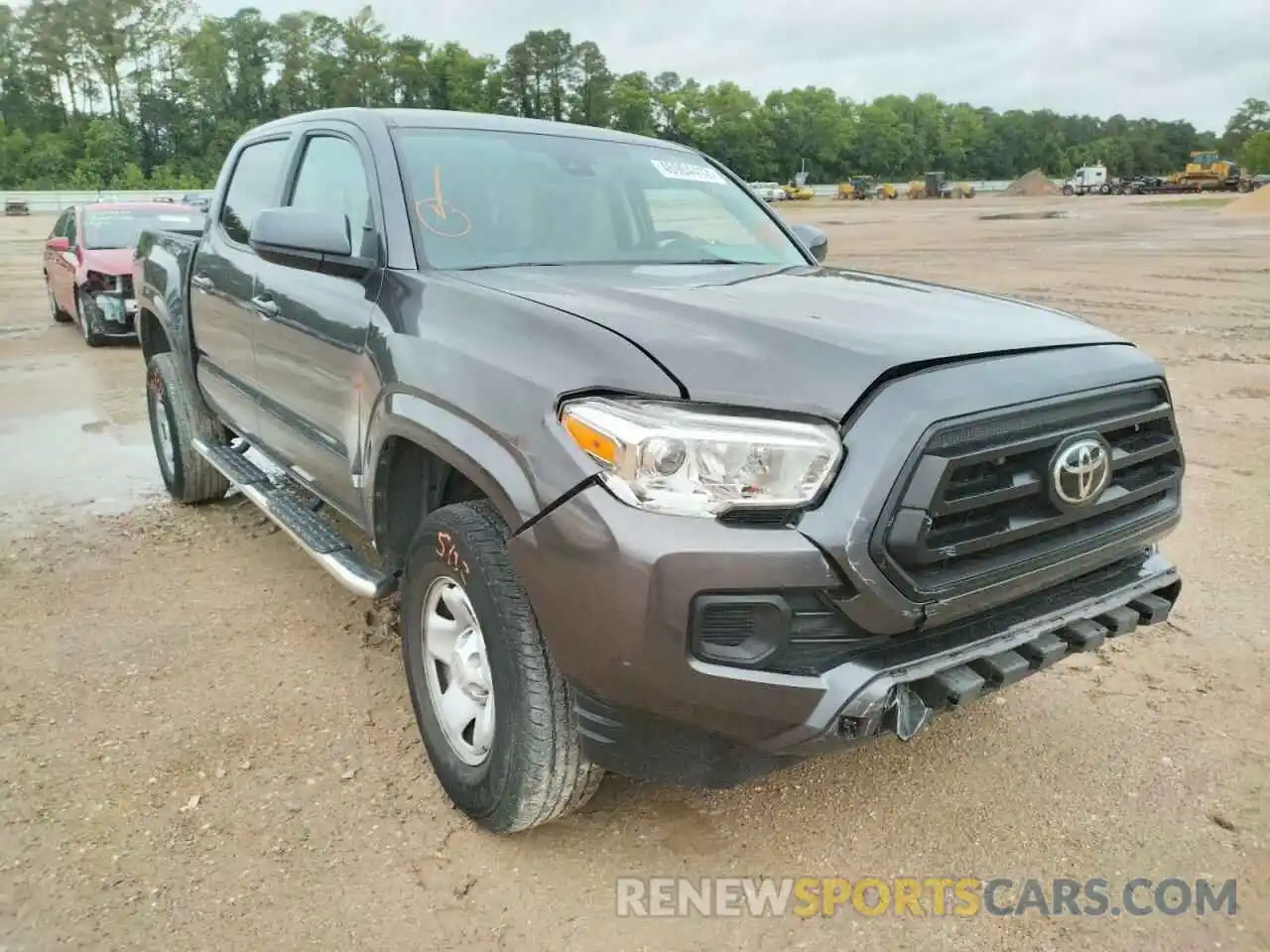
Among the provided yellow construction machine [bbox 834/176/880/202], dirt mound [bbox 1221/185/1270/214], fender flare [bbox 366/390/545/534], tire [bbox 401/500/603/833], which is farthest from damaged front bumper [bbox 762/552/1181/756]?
yellow construction machine [bbox 834/176/880/202]

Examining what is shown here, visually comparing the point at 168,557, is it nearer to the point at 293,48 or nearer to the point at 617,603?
the point at 617,603

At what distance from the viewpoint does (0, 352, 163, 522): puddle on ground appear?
18.6 feet

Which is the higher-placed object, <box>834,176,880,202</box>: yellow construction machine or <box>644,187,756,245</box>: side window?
<box>644,187,756,245</box>: side window

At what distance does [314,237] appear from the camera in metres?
2.99

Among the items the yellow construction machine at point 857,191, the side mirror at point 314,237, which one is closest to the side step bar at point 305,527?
the side mirror at point 314,237

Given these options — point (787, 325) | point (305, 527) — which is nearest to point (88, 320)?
point (305, 527)

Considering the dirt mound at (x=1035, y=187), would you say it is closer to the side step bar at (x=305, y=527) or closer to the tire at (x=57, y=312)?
the tire at (x=57, y=312)

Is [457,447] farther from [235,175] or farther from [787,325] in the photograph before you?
[235,175]

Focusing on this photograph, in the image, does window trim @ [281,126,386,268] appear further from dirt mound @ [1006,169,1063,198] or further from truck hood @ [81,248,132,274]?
dirt mound @ [1006,169,1063,198]

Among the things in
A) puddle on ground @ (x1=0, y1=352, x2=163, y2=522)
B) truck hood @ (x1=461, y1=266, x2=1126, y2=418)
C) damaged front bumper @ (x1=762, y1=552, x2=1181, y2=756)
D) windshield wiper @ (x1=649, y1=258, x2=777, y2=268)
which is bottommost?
puddle on ground @ (x1=0, y1=352, x2=163, y2=522)

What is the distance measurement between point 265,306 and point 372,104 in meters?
87.0

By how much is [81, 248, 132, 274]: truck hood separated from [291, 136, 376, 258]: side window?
8.16 metres

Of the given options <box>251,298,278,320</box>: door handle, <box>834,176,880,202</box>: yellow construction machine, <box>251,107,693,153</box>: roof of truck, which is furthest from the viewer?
<box>834,176,880,202</box>: yellow construction machine

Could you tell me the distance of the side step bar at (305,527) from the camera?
10.3 feet
